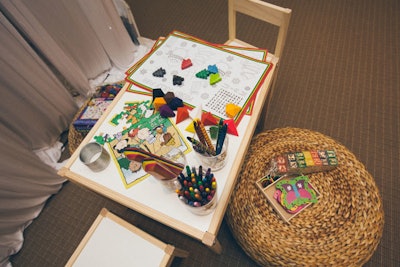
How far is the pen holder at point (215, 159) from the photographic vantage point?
81 cm

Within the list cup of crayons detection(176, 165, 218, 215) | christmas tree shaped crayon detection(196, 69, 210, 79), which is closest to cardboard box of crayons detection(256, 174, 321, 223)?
cup of crayons detection(176, 165, 218, 215)

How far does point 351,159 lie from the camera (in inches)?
43.2

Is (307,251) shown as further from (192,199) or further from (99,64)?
(99,64)

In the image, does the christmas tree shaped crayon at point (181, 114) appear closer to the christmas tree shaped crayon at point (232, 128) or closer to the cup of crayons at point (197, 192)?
the christmas tree shaped crayon at point (232, 128)

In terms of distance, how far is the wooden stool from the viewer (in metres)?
1.01

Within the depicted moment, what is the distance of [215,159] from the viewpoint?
32.2 inches

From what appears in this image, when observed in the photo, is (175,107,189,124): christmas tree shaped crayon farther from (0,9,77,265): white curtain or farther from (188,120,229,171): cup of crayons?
(0,9,77,265): white curtain

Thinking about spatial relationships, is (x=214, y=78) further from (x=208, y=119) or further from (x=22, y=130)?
(x=22, y=130)

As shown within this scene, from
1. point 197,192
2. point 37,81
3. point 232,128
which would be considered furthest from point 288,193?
point 37,81

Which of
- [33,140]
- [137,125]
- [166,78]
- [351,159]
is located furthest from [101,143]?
[351,159]

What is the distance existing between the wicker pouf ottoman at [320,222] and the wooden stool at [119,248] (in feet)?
1.06

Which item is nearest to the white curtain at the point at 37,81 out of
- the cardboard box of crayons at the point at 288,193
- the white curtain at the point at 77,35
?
the white curtain at the point at 77,35

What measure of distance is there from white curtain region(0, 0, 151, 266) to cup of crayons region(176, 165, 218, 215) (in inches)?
41.6

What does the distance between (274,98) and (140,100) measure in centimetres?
106
